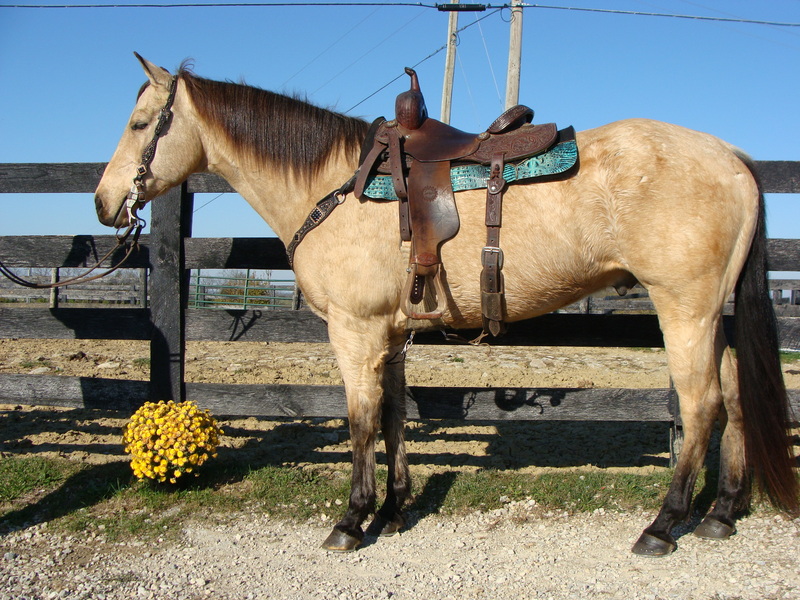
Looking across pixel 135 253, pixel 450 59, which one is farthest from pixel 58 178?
pixel 450 59

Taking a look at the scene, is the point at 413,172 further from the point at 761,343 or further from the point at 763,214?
the point at 761,343

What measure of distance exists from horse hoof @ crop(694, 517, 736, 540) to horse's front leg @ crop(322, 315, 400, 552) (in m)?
1.70

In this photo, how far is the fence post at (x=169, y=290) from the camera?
4.14m

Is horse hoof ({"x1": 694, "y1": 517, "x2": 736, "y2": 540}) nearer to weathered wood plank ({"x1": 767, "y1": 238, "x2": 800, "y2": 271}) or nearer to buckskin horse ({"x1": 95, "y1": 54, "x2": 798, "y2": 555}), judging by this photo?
buckskin horse ({"x1": 95, "y1": 54, "x2": 798, "y2": 555})

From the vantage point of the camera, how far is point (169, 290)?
4.16 m

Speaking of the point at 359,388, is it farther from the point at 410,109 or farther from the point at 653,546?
the point at 653,546

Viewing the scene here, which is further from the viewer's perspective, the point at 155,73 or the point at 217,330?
the point at 217,330

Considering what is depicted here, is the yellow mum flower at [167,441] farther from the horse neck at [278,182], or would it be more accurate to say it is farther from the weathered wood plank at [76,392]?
the horse neck at [278,182]

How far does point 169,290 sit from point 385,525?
2130 mm

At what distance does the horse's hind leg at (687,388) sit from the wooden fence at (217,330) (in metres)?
1.15

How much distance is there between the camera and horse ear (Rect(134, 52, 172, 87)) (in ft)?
11.1

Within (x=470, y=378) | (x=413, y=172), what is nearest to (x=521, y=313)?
(x=413, y=172)

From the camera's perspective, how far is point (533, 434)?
5.28 metres

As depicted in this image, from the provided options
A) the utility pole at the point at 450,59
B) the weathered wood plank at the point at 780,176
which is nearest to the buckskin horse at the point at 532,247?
the weathered wood plank at the point at 780,176
